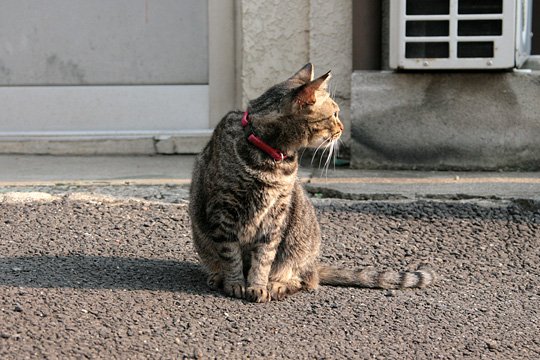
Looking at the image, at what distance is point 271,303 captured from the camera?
14.5ft

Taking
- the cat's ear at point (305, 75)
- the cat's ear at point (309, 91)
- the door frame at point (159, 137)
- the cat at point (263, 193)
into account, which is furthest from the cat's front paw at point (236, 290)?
the door frame at point (159, 137)

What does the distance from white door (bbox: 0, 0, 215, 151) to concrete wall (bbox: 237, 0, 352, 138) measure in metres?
0.47

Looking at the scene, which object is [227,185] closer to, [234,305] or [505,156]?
[234,305]

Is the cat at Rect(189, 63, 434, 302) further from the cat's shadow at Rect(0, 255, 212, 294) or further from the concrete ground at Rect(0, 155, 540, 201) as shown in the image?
the concrete ground at Rect(0, 155, 540, 201)

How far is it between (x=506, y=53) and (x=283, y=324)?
3197 mm

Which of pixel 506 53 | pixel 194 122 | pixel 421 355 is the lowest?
pixel 421 355

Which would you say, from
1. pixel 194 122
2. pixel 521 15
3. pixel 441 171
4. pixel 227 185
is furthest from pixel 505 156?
pixel 227 185

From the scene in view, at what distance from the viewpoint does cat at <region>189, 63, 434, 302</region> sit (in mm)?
4324

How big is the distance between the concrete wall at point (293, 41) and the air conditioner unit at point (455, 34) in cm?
59

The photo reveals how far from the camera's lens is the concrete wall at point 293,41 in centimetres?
711

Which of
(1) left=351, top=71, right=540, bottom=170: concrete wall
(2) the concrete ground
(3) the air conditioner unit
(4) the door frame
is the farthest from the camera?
(4) the door frame

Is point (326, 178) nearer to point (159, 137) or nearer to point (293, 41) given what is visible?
point (293, 41)

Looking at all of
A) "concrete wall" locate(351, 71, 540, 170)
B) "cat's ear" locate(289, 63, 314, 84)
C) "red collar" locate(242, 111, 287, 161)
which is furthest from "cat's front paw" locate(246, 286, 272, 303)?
"concrete wall" locate(351, 71, 540, 170)

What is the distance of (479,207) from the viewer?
5.89 meters
